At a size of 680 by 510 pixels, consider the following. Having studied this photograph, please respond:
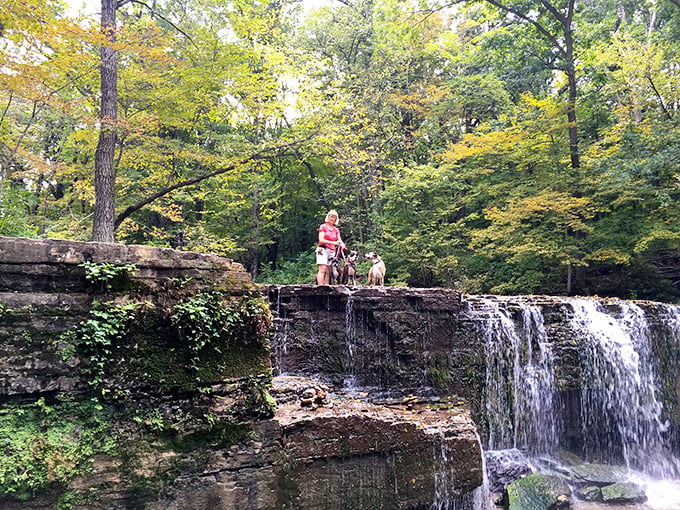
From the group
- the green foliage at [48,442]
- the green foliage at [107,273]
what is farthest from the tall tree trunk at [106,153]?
the green foliage at [48,442]

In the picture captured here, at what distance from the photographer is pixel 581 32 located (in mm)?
15016

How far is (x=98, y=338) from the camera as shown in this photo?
381 centimetres

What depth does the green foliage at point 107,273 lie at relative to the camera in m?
3.88

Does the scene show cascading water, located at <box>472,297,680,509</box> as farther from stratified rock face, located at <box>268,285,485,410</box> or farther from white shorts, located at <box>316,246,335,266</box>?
white shorts, located at <box>316,246,335,266</box>

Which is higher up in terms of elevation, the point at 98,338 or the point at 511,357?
the point at 98,338

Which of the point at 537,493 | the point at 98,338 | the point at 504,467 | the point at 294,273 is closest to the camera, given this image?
the point at 98,338

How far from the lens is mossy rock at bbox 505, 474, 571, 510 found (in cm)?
658

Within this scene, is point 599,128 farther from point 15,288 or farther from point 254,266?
point 15,288

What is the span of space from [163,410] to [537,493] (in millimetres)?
6248

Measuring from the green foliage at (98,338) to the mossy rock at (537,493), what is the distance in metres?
6.36

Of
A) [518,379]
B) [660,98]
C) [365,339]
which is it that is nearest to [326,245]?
[365,339]

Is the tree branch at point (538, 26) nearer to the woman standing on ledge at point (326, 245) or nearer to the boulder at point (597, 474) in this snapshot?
the woman standing on ledge at point (326, 245)

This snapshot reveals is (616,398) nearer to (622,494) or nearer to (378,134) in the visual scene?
(622,494)

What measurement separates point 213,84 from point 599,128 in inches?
516
